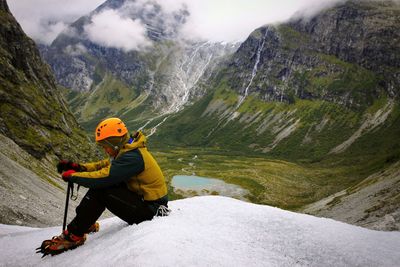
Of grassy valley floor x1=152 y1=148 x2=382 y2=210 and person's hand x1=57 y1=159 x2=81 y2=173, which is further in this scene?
grassy valley floor x1=152 y1=148 x2=382 y2=210

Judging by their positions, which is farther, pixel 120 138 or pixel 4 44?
pixel 4 44

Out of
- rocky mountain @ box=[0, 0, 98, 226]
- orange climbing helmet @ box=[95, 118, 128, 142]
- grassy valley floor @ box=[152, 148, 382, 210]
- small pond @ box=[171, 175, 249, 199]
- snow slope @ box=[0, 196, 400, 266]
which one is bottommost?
grassy valley floor @ box=[152, 148, 382, 210]

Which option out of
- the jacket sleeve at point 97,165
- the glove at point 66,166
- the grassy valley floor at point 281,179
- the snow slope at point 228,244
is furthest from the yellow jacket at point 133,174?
the grassy valley floor at point 281,179

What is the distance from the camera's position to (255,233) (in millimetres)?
10984

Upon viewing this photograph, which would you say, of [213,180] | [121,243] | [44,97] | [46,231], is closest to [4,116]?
[44,97]

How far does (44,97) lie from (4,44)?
15.9 m

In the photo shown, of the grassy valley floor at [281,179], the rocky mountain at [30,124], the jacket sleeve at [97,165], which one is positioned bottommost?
the grassy valley floor at [281,179]

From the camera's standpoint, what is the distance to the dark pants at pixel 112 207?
11336 mm

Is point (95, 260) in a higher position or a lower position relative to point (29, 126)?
higher

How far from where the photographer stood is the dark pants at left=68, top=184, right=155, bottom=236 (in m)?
11.3

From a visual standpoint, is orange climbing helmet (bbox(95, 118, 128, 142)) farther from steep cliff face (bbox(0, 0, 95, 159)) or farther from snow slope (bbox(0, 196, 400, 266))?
steep cliff face (bbox(0, 0, 95, 159))

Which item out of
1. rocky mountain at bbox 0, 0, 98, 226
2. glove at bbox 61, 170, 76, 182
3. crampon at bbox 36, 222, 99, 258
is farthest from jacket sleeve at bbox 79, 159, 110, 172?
rocky mountain at bbox 0, 0, 98, 226

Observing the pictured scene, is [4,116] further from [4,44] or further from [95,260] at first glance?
[95,260]

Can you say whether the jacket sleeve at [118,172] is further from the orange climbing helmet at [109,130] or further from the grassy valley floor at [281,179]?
the grassy valley floor at [281,179]
